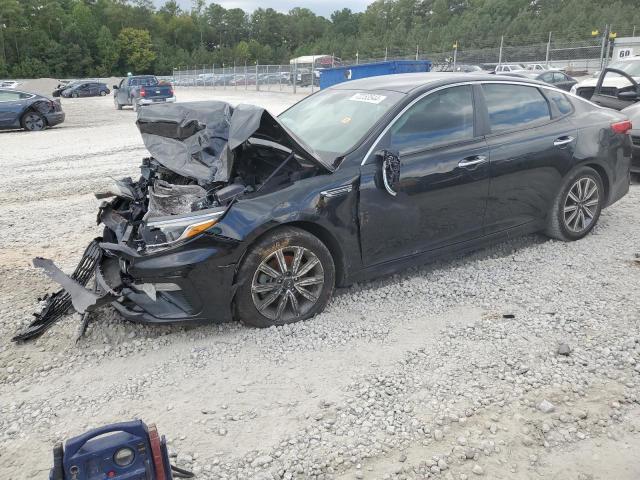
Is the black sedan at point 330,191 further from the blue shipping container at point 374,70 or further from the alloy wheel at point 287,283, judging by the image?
the blue shipping container at point 374,70

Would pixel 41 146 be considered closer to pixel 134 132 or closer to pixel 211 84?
pixel 134 132

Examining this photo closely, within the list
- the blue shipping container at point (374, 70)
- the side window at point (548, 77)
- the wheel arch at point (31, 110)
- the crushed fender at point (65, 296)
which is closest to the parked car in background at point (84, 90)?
the blue shipping container at point (374, 70)

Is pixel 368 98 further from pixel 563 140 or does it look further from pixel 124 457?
pixel 124 457

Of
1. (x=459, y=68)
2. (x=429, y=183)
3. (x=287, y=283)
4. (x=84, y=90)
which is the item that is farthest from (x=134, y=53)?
(x=287, y=283)

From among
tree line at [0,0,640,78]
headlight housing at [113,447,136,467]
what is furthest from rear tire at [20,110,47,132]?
tree line at [0,0,640,78]

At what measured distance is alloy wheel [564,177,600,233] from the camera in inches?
209

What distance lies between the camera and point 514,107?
195 inches

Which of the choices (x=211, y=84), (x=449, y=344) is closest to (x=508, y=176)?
(x=449, y=344)

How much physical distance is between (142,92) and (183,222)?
23629 millimetres

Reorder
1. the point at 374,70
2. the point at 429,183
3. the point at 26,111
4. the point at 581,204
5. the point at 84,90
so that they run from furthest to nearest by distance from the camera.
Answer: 1. the point at 84,90
2. the point at 374,70
3. the point at 26,111
4. the point at 581,204
5. the point at 429,183

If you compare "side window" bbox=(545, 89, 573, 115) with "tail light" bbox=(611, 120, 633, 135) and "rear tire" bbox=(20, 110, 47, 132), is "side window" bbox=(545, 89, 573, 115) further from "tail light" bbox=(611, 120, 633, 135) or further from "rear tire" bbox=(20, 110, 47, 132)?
"rear tire" bbox=(20, 110, 47, 132)

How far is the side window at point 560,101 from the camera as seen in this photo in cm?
524

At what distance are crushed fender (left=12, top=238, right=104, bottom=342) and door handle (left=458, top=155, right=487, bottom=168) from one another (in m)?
2.90

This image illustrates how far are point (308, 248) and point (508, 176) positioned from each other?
2.03m
